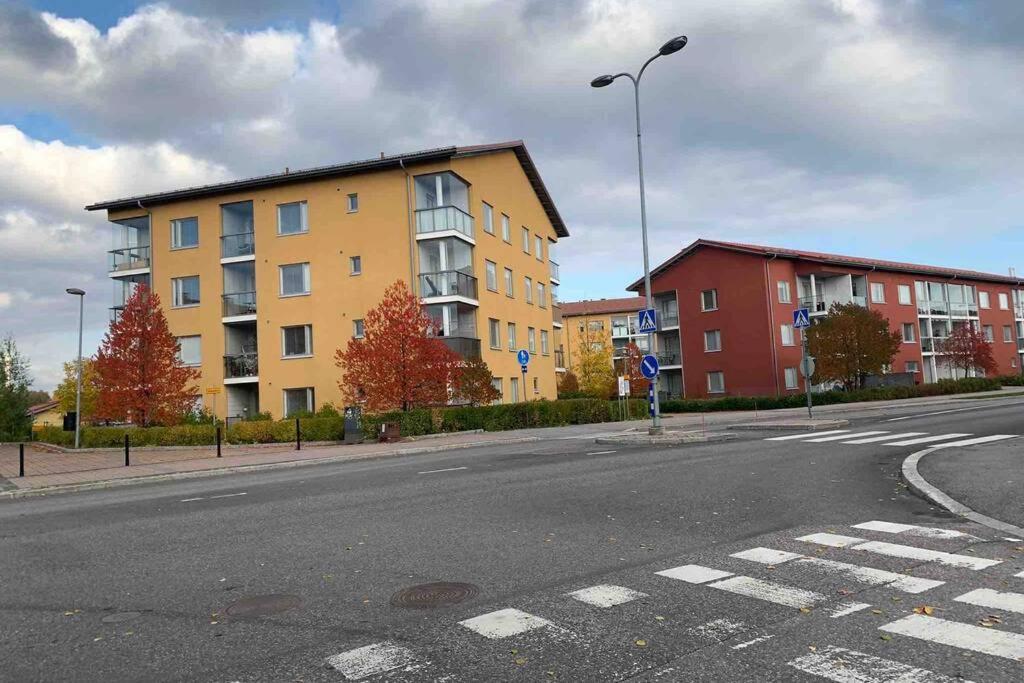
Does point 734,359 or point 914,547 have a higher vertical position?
point 734,359

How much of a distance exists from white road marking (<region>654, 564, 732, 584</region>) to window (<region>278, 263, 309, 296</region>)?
3207 cm

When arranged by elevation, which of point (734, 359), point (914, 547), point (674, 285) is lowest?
point (914, 547)

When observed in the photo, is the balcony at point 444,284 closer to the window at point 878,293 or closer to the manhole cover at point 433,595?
the manhole cover at point 433,595

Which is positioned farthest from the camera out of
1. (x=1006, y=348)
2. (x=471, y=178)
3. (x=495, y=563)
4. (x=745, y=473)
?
(x=1006, y=348)

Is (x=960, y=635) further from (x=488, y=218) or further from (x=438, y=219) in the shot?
(x=488, y=218)

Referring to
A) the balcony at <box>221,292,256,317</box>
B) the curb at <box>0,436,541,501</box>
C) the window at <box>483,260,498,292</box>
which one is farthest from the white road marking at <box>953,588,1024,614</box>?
the balcony at <box>221,292,256,317</box>

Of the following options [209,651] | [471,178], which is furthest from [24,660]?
[471,178]

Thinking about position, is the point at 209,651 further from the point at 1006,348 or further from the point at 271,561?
the point at 1006,348

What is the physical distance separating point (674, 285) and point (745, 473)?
4400 cm

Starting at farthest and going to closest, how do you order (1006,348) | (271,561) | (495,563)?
1. (1006,348)
2. (271,561)
3. (495,563)

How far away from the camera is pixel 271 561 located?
22.2 ft

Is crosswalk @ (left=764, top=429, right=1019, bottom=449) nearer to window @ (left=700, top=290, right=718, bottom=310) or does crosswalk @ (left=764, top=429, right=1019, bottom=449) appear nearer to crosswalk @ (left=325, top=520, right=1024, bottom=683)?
crosswalk @ (left=325, top=520, right=1024, bottom=683)

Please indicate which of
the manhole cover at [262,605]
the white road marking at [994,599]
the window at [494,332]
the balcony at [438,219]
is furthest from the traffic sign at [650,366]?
the window at [494,332]

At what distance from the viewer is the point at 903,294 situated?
184 ft
